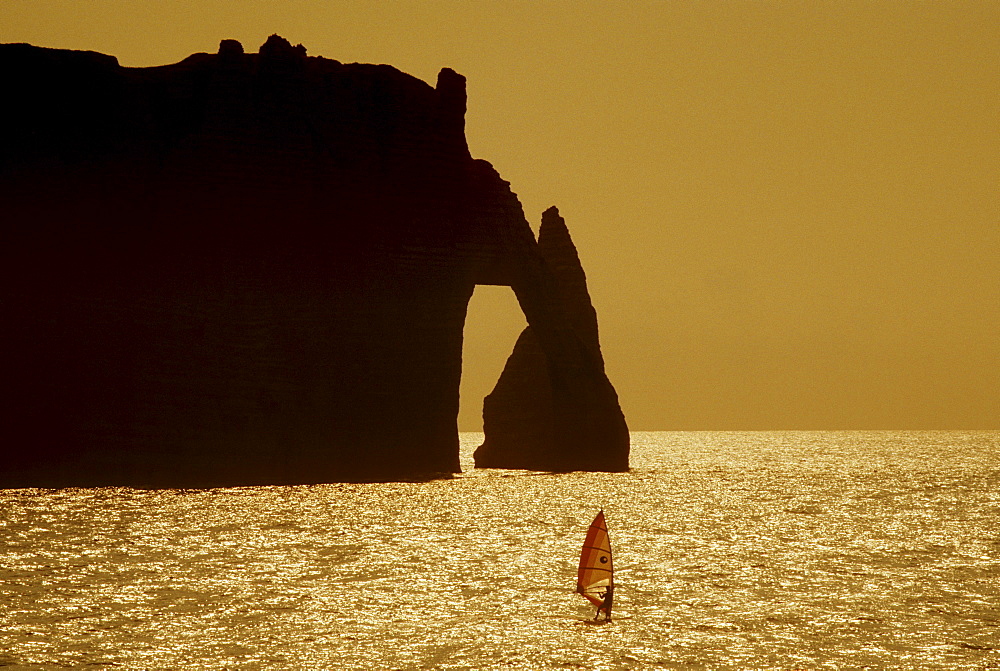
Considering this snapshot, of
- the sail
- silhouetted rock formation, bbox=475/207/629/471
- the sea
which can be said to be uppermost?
silhouetted rock formation, bbox=475/207/629/471

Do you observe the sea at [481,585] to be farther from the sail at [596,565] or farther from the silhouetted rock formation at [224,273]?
the silhouetted rock formation at [224,273]

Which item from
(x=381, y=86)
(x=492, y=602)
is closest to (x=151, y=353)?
(x=381, y=86)

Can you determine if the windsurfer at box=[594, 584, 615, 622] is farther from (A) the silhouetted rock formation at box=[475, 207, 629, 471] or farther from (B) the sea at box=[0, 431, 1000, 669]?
(A) the silhouetted rock formation at box=[475, 207, 629, 471]

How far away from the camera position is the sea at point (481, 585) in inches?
1012

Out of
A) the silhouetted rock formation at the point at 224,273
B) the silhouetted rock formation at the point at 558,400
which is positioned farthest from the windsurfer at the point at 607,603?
the silhouetted rock formation at the point at 558,400

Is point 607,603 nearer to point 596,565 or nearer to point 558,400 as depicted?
point 596,565

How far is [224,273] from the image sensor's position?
7394cm

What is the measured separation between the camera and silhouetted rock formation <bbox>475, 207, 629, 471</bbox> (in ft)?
277

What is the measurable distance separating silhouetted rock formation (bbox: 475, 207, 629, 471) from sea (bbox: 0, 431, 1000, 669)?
1578cm

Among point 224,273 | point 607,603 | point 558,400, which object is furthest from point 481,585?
point 558,400

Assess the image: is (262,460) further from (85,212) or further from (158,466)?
(85,212)

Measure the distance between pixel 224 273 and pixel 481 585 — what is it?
43563 mm

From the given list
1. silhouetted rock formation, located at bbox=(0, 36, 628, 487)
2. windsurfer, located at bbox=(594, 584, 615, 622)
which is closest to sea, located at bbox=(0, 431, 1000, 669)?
windsurfer, located at bbox=(594, 584, 615, 622)

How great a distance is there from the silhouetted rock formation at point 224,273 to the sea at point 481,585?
5.60 m
